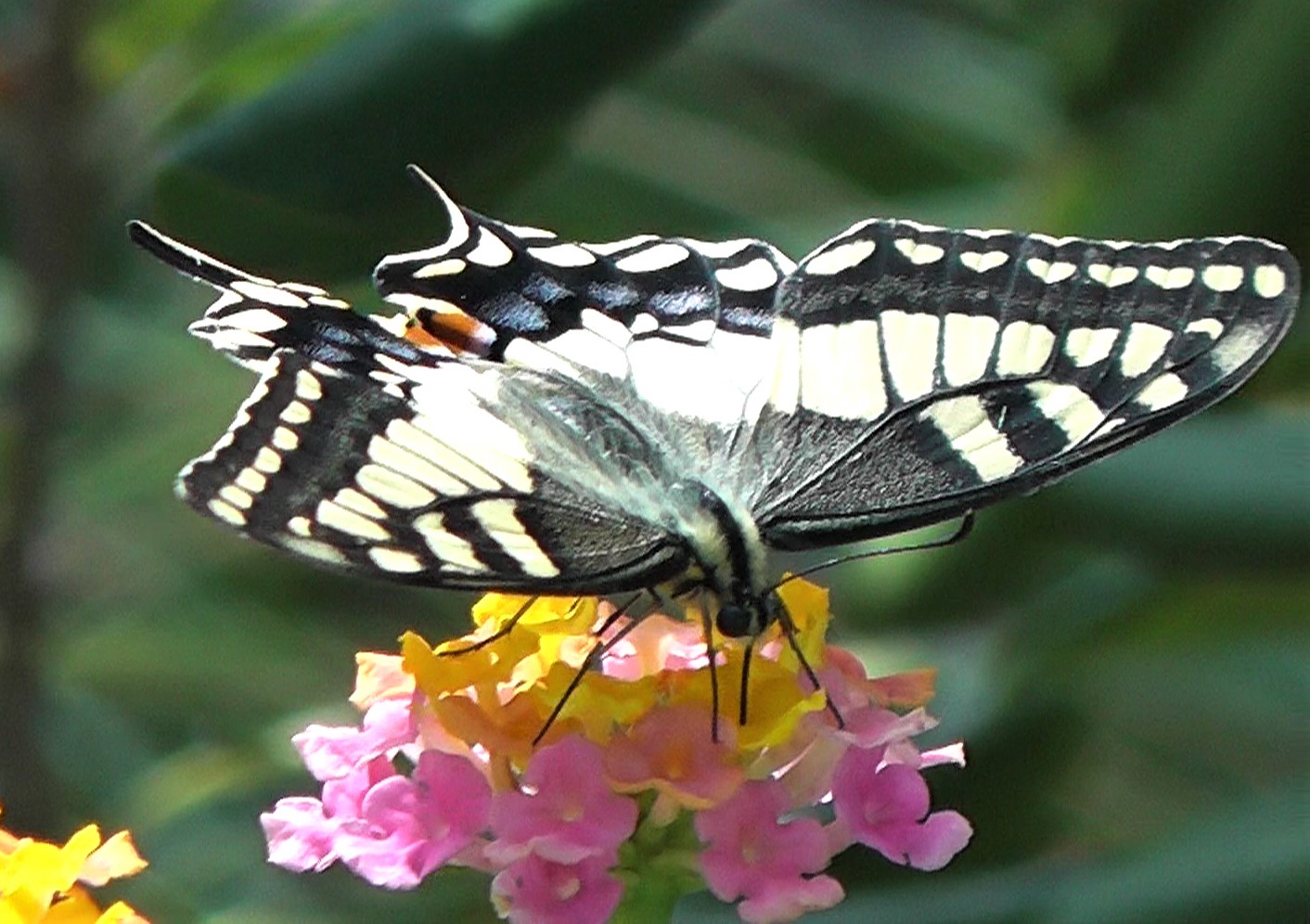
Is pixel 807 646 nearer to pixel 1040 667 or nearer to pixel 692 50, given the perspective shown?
pixel 1040 667

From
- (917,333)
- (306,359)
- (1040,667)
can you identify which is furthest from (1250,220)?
(306,359)

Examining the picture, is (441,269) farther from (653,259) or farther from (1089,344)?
(1089,344)

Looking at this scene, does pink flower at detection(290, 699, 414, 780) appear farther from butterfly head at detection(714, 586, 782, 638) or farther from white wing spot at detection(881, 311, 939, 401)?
white wing spot at detection(881, 311, 939, 401)

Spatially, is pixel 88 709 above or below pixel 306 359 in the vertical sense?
above

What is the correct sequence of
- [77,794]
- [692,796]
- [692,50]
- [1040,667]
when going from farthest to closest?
[692,50]
[77,794]
[1040,667]
[692,796]

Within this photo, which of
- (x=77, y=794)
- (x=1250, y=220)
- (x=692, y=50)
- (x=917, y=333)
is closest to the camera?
(x=917, y=333)

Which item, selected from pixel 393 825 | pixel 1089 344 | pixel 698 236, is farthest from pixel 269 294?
pixel 698 236

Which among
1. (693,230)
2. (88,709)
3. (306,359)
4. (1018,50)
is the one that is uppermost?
(1018,50)
